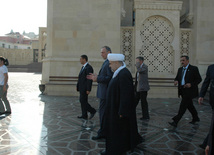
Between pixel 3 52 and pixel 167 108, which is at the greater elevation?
pixel 3 52

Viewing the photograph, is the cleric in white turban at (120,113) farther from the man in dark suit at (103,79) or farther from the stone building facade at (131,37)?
the stone building facade at (131,37)

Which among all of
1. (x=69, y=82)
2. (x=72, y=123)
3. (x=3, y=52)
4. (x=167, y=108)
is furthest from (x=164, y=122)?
(x=3, y=52)

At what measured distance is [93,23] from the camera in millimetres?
9547

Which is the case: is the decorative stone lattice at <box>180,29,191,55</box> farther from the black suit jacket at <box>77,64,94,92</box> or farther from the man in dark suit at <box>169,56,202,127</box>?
the black suit jacket at <box>77,64,94,92</box>

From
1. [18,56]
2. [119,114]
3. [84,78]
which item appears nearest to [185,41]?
[84,78]

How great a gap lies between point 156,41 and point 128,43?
4.40 feet

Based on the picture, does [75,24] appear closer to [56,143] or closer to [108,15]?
[108,15]

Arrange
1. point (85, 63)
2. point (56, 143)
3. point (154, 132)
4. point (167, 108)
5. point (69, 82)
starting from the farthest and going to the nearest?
point (69, 82), point (167, 108), point (85, 63), point (154, 132), point (56, 143)

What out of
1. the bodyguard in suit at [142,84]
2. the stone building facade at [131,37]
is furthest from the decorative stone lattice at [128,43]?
the bodyguard in suit at [142,84]

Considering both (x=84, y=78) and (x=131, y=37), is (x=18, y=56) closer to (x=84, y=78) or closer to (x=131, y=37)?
(x=131, y=37)

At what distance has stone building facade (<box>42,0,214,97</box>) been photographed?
31.3ft

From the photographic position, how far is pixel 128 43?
10.0 meters

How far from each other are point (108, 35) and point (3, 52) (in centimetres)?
4587

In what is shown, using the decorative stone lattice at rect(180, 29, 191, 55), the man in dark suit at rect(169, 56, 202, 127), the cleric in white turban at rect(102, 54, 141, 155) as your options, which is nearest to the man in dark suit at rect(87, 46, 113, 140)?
the cleric in white turban at rect(102, 54, 141, 155)
